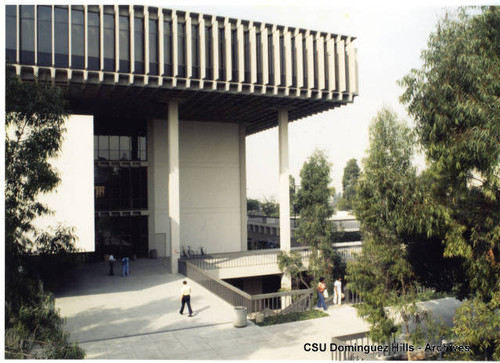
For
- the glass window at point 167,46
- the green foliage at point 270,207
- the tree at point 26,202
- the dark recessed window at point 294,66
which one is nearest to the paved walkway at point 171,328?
the tree at point 26,202

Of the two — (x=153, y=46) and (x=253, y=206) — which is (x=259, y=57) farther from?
(x=253, y=206)

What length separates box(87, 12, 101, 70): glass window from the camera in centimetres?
2047

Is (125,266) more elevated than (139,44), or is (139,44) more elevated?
(139,44)

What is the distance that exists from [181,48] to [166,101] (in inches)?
132

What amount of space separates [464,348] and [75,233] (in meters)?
13.0

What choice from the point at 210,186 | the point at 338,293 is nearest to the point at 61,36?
the point at 210,186

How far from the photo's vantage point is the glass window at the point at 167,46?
21750 millimetres

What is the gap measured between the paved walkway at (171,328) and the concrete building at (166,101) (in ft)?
10.1

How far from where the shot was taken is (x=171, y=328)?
13.7 m

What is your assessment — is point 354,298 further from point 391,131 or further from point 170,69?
point 170,69

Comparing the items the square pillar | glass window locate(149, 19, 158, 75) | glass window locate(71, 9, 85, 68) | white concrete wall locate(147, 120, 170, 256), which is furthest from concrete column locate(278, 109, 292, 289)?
glass window locate(71, 9, 85, 68)

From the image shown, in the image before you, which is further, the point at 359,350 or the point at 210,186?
the point at 210,186

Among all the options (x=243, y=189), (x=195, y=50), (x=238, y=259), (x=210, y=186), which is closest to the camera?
(x=195, y=50)

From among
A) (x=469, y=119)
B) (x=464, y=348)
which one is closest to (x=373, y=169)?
(x=469, y=119)
